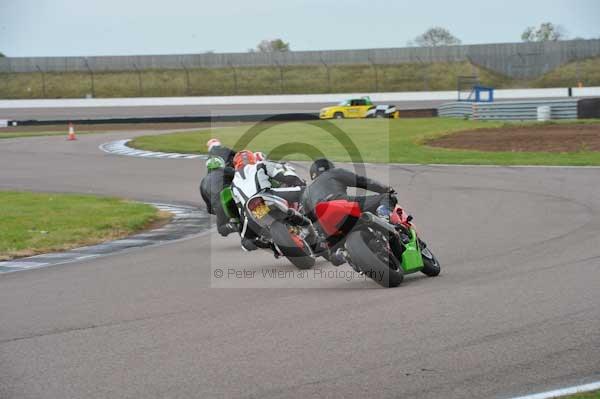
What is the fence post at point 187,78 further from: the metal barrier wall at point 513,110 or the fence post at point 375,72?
the metal barrier wall at point 513,110

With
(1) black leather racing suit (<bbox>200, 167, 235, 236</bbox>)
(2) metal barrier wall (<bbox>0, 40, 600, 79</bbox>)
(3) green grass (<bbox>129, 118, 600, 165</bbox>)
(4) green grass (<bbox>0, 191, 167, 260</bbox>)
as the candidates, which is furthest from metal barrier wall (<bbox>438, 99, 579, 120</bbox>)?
(2) metal barrier wall (<bbox>0, 40, 600, 79</bbox>)

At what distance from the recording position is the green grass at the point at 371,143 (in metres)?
24.0

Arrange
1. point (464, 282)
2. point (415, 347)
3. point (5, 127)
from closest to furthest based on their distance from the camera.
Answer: point (415, 347) → point (464, 282) → point (5, 127)

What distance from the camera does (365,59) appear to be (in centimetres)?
7206

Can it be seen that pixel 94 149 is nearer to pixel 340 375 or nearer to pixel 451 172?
pixel 451 172

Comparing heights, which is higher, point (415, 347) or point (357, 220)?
point (357, 220)

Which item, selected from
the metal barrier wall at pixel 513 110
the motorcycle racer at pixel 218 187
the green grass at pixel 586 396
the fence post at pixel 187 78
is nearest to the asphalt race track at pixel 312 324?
the green grass at pixel 586 396

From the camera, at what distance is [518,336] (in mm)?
6223

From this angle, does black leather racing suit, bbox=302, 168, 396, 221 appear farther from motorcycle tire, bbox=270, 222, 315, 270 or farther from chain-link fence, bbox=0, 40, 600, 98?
chain-link fence, bbox=0, 40, 600, 98

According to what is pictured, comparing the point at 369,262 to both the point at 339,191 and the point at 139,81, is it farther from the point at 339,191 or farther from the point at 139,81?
the point at 139,81

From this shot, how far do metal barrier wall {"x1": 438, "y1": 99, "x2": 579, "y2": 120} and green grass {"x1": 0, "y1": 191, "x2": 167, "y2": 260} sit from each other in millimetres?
20061

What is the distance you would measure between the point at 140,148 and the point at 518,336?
27.9 m

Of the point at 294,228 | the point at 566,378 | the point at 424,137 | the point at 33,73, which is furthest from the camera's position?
the point at 33,73

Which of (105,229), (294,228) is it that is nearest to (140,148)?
(105,229)
